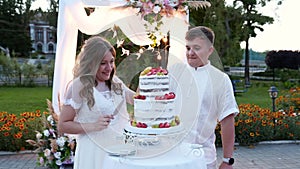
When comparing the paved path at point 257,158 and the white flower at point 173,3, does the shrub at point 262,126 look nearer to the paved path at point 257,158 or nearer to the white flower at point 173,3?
the paved path at point 257,158

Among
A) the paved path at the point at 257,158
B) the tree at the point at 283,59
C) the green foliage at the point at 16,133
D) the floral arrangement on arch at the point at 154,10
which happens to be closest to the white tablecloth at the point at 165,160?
the floral arrangement on arch at the point at 154,10

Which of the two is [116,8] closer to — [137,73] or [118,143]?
[137,73]

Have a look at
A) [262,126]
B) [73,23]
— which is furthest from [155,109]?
[262,126]

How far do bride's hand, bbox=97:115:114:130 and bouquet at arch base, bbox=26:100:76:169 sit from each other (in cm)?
260

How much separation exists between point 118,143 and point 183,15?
2.33 m

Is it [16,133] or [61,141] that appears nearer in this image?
[61,141]

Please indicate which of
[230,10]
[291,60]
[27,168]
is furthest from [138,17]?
[291,60]

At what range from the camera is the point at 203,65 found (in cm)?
236

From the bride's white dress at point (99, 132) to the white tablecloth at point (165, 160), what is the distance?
0.32ft

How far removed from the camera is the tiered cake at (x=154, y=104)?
7.47 ft

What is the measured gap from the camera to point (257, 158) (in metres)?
5.55

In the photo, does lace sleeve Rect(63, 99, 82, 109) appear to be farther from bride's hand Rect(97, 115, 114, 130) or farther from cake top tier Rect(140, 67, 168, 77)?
cake top tier Rect(140, 67, 168, 77)

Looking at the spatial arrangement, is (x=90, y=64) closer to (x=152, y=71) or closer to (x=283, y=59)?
(x=152, y=71)

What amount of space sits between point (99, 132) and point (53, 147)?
111 inches
